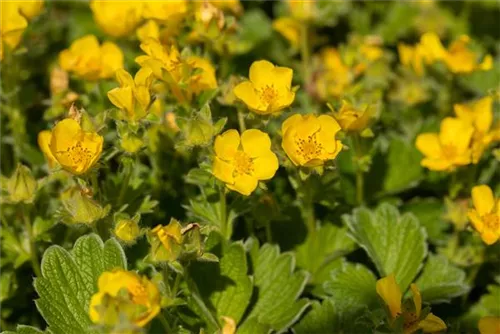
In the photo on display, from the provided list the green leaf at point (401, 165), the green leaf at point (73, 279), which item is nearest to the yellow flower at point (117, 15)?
the green leaf at point (73, 279)

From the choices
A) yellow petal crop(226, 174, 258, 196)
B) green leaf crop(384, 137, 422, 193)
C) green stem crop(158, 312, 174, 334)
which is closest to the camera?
green stem crop(158, 312, 174, 334)

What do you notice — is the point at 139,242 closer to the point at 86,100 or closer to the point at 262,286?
the point at 262,286

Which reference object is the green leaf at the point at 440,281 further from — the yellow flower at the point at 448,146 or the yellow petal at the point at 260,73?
the yellow petal at the point at 260,73

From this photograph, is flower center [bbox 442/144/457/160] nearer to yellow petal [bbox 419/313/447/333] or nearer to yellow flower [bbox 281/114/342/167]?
yellow flower [bbox 281/114/342/167]

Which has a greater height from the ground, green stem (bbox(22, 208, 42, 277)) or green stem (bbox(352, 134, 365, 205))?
green stem (bbox(352, 134, 365, 205))

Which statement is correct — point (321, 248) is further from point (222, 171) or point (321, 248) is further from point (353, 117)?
point (222, 171)

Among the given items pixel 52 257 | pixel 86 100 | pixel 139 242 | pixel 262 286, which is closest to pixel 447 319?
pixel 262 286

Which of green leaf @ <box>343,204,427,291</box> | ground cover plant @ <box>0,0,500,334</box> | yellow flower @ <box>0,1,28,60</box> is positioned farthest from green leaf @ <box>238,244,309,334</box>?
yellow flower @ <box>0,1,28,60</box>
